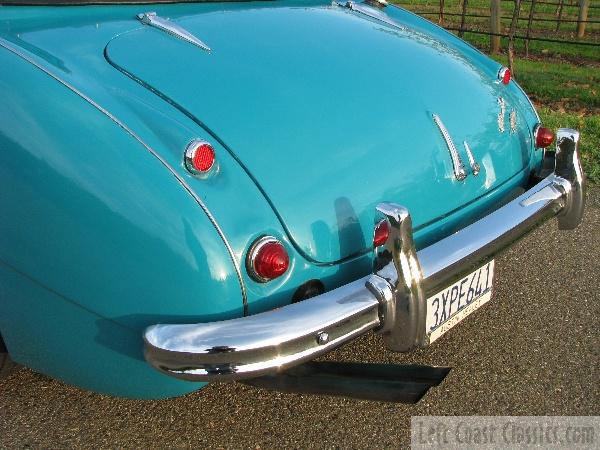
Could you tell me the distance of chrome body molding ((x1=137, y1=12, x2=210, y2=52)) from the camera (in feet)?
7.80

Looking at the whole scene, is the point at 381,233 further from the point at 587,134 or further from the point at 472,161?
the point at 587,134

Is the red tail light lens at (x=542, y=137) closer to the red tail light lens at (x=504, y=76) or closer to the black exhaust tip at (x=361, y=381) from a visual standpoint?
the red tail light lens at (x=504, y=76)

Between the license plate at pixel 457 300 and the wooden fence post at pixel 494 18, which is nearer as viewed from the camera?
the license plate at pixel 457 300

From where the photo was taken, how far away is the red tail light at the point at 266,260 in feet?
5.97

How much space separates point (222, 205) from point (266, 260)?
0.19 metres

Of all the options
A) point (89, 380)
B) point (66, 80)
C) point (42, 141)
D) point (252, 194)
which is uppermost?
point (66, 80)

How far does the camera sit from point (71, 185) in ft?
5.95

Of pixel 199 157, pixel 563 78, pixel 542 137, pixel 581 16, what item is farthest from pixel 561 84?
pixel 199 157

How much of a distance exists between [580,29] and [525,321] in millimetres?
11209

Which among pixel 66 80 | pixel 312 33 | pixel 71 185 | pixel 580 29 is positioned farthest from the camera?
pixel 580 29

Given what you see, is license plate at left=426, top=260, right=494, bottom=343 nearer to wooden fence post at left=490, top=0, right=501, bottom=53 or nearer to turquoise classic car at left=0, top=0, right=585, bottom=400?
turquoise classic car at left=0, top=0, right=585, bottom=400

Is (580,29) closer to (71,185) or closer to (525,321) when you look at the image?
(525,321)

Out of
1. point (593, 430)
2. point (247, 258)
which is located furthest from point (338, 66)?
point (593, 430)

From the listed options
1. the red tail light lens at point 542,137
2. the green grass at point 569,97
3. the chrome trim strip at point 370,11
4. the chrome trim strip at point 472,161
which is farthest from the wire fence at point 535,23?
the chrome trim strip at point 472,161
